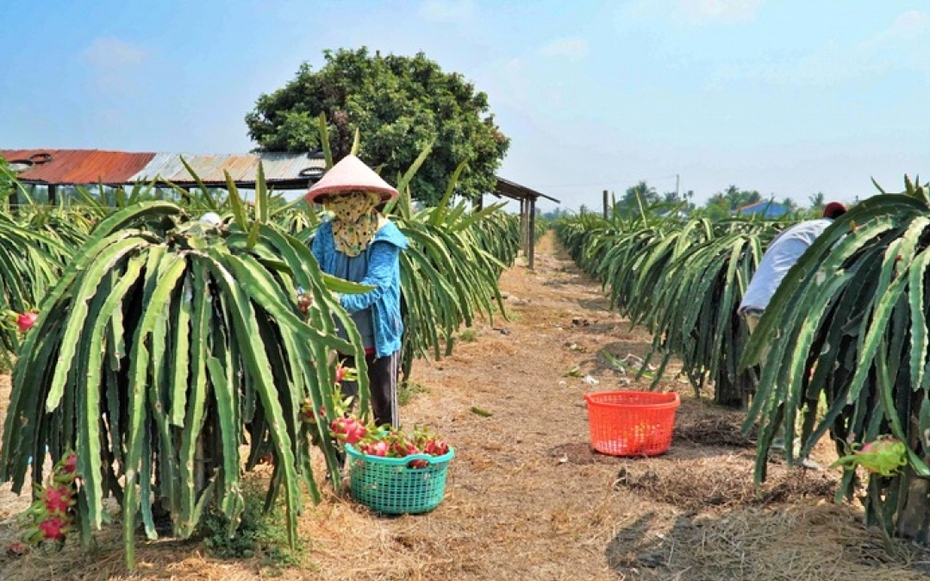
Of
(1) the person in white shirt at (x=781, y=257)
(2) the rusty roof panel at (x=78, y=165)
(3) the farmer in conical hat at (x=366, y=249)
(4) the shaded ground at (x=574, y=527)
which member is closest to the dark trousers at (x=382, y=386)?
(3) the farmer in conical hat at (x=366, y=249)

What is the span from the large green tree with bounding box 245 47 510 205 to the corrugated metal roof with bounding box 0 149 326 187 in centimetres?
130

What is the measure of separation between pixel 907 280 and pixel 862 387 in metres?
0.41

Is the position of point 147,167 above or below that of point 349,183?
above

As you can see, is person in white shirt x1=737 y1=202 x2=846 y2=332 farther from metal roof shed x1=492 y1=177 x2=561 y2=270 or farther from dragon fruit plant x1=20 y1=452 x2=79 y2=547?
metal roof shed x1=492 y1=177 x2=561 y2=270

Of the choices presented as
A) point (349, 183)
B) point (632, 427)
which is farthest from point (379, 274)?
point (632, 427)

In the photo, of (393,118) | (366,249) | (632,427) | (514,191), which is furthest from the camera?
(514,191)

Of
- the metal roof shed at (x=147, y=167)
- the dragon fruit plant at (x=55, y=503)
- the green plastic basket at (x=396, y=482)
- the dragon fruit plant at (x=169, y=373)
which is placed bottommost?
the green plastic basket at (x=396, y=482)

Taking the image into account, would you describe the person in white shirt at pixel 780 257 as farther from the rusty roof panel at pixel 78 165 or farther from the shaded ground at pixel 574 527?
the rusty roof panel at pixel 78 165

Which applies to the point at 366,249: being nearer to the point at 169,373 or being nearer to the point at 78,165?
the point at 169,373

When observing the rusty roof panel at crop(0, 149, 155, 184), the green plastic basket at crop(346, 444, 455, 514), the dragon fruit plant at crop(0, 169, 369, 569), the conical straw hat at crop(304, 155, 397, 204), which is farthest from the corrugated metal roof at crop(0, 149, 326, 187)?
the dragon fruit plant at crop(0, 169, 369, 569)

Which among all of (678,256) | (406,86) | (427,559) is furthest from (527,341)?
(406,86)

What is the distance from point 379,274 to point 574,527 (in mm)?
1448

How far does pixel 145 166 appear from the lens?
21562 millimetres

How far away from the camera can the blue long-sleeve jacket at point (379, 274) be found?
12.4 feet
